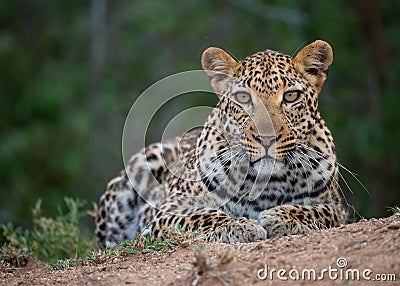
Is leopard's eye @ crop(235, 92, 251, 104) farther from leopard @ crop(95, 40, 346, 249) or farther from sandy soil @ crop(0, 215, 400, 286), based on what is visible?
sandy soil @ crop(0, 215, 400, 286)

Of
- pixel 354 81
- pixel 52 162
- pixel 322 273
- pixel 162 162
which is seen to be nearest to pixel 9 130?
→ pixel 52 162

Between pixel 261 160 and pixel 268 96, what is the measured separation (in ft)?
2.01

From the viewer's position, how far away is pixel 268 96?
7.46m

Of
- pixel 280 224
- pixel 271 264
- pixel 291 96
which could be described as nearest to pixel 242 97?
pixel 291 96

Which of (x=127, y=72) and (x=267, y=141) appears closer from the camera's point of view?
(x=267, y=141)

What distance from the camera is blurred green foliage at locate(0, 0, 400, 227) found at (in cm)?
1791

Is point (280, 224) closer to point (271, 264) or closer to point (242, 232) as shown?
point (242, 232)

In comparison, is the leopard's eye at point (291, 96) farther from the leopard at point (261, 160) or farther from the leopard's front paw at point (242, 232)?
the leopard's front paw at point (242, 232)

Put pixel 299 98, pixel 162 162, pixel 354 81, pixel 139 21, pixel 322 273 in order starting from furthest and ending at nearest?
pixel 139 21 < pixel 354 81 < pixel 162 162 < pixel 299 98 < pixel 322 273

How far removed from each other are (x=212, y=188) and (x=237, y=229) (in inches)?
37.8

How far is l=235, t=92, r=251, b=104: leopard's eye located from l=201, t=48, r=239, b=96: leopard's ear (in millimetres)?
304

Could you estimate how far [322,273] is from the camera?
5.61 meters

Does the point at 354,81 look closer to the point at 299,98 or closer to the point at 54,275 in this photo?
the point at 299,98

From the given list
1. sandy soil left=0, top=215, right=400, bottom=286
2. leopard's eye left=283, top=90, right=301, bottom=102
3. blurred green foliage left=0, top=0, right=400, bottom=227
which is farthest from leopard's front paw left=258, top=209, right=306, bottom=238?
blurred green foliage left=0, top=0, right=400, bottom=227
